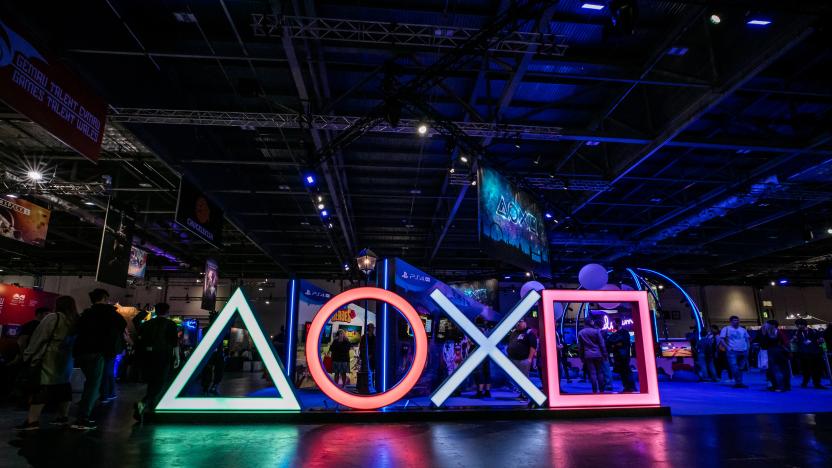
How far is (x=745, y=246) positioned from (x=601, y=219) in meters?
9.99

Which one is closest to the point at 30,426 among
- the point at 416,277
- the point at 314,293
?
the point at 416,277

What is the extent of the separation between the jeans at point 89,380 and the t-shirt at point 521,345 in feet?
23.6

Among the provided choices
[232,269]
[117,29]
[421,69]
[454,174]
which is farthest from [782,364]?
[232,269]

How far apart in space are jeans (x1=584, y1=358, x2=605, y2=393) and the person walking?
29.1 feet

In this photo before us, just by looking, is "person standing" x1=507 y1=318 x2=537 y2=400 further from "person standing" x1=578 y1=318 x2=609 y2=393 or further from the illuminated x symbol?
the illuminated x symbol

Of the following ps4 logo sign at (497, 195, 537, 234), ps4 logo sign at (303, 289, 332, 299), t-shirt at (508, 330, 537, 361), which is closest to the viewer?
t-shirt at (508, 330, 537, 361)

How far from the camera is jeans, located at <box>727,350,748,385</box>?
11.3 metres

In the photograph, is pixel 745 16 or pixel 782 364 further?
pixel 782 364

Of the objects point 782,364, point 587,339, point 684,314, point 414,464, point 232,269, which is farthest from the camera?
point 684,314

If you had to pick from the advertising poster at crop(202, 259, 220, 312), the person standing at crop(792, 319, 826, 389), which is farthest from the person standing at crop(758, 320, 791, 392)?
the advertising poster at crop(202, 259, 220, 312)

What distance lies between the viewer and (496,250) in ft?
33.3

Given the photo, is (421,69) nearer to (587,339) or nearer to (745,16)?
(745,16)

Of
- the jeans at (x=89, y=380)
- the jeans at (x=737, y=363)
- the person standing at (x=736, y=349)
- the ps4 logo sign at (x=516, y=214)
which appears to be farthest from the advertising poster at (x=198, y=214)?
the jeans at (x=737, y=363)

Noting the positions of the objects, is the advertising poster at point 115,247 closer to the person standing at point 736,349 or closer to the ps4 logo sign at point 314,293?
the ps4 logo sign at point 314,293
